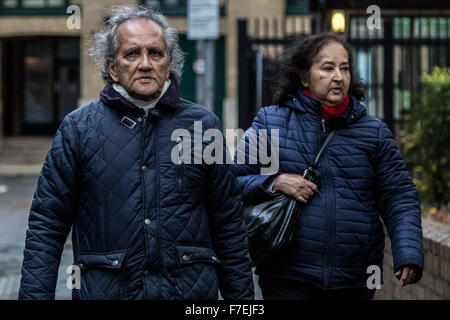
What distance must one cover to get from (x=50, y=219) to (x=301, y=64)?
1561 mm

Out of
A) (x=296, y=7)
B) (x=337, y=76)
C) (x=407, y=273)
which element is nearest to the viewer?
(x=407, y=273)

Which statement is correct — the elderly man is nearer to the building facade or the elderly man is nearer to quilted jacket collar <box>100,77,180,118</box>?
quilted jacket collar <box>100,77,180,118</box>

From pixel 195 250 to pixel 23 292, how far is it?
0.66 metres

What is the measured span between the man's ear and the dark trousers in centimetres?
127

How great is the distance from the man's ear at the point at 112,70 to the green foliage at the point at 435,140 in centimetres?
476

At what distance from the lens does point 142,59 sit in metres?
3.35

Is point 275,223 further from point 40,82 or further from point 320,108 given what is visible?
point 40,82

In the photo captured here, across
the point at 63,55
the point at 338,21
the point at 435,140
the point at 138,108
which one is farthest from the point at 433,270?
the point at 63,55

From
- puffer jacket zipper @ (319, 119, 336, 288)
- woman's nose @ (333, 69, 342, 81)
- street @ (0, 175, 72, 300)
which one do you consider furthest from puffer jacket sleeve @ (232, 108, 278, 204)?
street @ (0, 175, 72, 300)

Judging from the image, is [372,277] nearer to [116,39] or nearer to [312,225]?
[312,225]

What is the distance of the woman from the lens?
157 inches

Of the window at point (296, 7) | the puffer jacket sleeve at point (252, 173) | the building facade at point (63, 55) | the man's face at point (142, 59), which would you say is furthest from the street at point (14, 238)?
the window at point (296, 7)

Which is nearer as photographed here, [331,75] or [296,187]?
[296,187]

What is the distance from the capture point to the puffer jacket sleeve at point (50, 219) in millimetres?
3314
